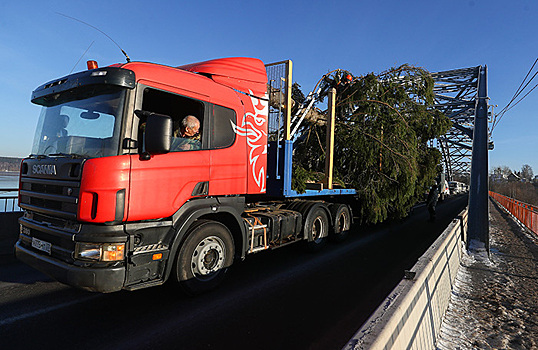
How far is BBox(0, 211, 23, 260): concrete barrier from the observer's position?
227 inches

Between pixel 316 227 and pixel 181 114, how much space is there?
413cm

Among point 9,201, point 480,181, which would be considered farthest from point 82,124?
point 480,181

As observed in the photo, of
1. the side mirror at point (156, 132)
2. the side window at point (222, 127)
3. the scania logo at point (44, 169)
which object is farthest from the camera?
the side window at point (222, 127)

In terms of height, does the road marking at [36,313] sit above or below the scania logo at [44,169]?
below

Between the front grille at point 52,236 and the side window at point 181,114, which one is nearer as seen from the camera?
the front grille at point 52,236

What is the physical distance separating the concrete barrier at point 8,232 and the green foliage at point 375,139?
6.79m

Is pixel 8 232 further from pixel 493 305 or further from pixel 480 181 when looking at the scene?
Result: pixel 480 181

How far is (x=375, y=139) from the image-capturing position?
8.11 metres

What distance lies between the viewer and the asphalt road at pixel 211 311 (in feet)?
9.92

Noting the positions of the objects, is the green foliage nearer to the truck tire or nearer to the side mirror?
the truck tire

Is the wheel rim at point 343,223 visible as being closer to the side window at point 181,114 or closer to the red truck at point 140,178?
the red truck at point 140,178

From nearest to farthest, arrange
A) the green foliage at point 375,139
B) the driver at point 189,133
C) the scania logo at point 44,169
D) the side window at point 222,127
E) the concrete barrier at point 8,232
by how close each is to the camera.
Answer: the scania logo at point 44,169 → the driver at point 189,133 → the side window at point 222,127 → the concrete barrier at point 8,232 → the green foliage at point 375,139

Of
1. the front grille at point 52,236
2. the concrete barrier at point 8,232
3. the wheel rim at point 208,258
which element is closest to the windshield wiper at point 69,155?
the front grille at point 52,236

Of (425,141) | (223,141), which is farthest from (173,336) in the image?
(425,141)
